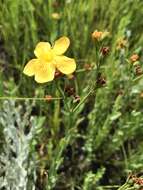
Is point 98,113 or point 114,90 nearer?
point 98,113

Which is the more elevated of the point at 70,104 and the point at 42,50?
the point at 42,50

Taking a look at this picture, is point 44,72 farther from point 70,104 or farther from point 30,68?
point 70,104

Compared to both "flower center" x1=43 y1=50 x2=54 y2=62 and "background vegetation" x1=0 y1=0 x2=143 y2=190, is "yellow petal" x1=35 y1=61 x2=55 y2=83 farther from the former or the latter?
"background vegetation" x1=0 y1=0 x2=143 y2=190

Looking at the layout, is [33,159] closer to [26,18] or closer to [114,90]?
[114,90]

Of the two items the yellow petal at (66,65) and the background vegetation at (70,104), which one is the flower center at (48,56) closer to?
the yellow petal at (66,65)

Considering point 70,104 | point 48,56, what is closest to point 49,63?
point 48,56

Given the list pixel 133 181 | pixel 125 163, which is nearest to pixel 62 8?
pixel 125 163
